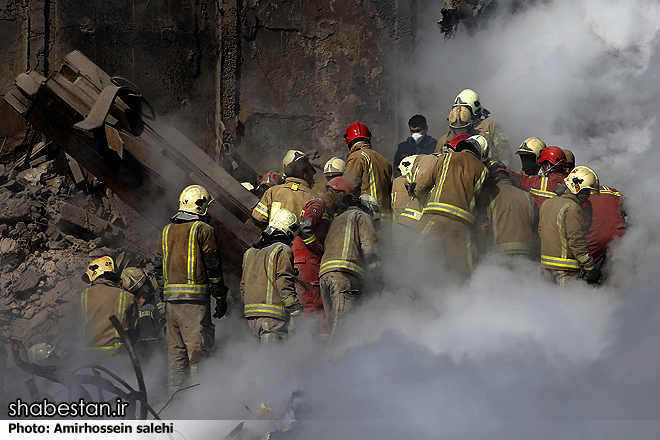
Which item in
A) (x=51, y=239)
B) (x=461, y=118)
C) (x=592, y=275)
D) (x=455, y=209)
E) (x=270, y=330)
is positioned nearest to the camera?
(x=455, y=209)

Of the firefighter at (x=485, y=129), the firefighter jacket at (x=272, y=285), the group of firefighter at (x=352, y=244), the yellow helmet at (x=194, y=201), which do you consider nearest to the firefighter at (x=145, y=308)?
the group of firefighter at (x=352, y=244)

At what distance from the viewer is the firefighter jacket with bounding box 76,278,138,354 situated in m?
5.68

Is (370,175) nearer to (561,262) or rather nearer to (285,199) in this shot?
(285,199)

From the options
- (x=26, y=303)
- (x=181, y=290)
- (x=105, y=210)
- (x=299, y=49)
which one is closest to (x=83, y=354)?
(x=181, y=290)

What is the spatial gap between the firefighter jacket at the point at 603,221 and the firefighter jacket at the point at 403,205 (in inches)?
61.5

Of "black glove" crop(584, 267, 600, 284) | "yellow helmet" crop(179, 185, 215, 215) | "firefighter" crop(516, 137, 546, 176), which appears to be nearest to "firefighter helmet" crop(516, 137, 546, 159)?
"firefighter" crop(516, 137, 546, 176)

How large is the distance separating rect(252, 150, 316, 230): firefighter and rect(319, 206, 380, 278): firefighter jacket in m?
0.78

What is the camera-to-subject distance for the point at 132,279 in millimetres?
6793

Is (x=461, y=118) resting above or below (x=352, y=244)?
above

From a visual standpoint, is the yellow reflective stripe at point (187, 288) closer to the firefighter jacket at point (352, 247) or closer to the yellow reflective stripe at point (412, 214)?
the firefighter jacket at point (352, 247)

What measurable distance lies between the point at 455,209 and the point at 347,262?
110 centimetres

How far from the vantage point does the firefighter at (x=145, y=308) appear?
6275 millimetres

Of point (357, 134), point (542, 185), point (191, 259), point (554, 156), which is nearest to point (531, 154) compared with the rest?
point (554, 156)

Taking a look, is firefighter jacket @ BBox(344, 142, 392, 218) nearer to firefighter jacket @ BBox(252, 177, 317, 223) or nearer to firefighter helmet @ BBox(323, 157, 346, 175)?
firefighter helmet @ BBox(323, 157, 346, 175)
